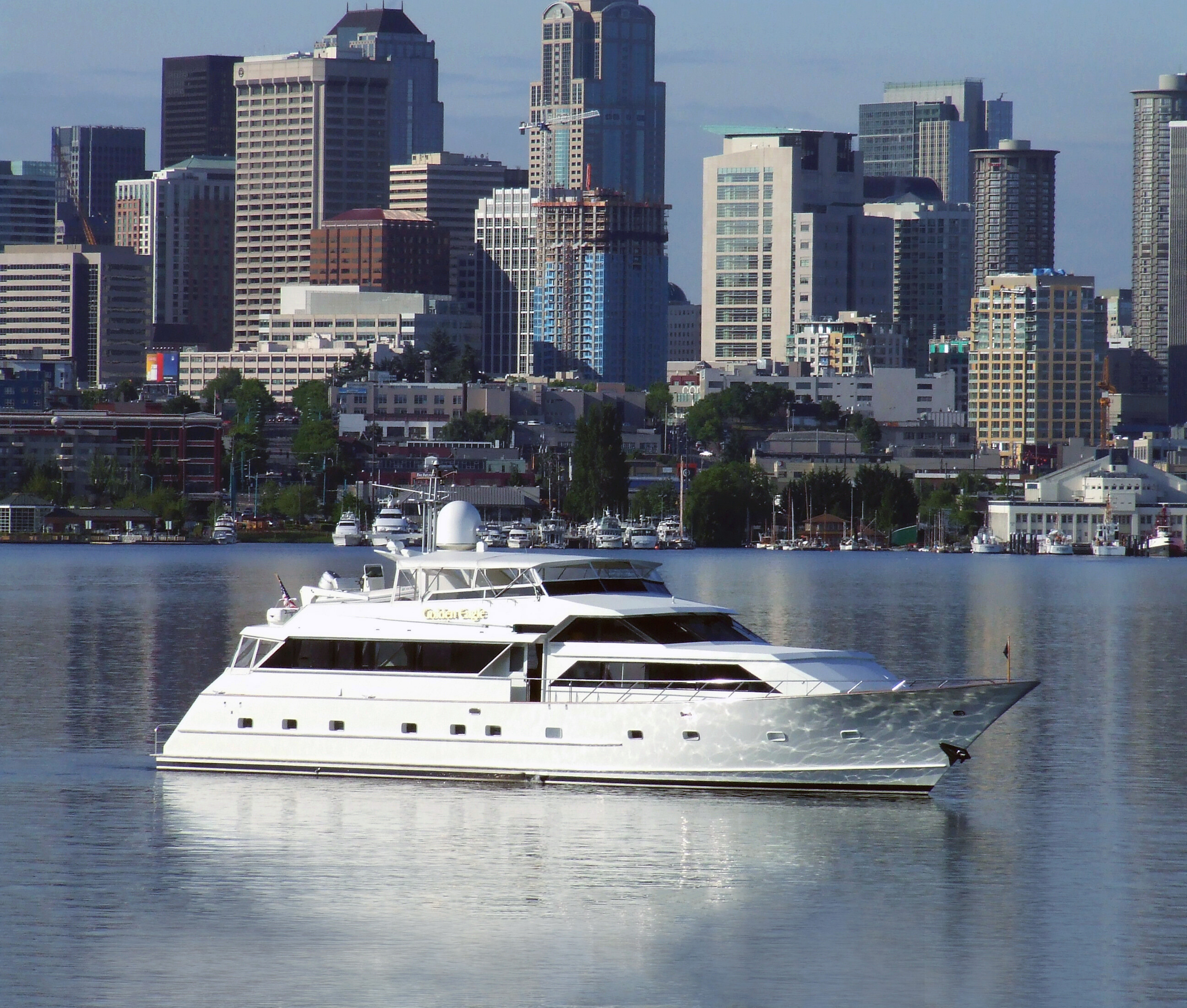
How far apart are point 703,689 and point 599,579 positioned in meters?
4.71

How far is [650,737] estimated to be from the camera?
47.6 metres

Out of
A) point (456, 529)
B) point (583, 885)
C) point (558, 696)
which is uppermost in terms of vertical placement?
point (456, 529)

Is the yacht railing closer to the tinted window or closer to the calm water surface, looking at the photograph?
the tinted window

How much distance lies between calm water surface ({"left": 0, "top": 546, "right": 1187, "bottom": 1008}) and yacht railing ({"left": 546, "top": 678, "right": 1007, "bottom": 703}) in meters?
2.08

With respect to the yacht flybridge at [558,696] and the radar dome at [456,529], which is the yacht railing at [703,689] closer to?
the yacht flybridge at [558,696]

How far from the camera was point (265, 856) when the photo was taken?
1694 inches

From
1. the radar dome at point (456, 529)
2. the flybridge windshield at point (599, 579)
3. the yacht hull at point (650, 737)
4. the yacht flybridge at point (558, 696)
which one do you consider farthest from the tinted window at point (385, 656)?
the radar dome at point (456, 529)

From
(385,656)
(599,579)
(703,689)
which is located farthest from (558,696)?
(385,656)

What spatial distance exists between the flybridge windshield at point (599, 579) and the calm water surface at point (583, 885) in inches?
189

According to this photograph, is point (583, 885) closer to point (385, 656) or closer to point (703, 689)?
point (703, 689)

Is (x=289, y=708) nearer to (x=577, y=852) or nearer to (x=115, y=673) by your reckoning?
(x=577, y=852)

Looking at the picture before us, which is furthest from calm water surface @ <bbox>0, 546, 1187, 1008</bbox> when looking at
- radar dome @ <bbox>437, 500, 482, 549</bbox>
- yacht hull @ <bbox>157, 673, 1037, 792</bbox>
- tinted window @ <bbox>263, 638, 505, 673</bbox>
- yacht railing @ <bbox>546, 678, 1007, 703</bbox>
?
radar dome @ <bbox>437, 500, 482, 549</bbox>

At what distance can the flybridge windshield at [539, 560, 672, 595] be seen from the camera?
5031cm

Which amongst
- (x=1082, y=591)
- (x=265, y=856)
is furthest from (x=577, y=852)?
(x=1082, y=591)
